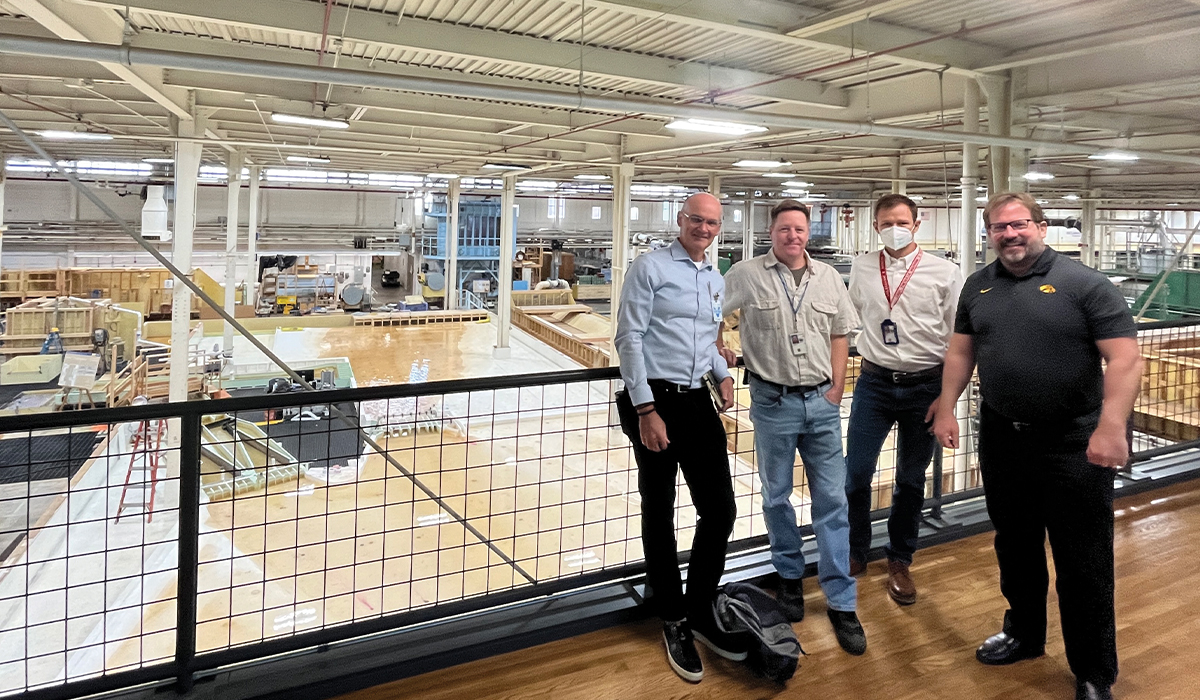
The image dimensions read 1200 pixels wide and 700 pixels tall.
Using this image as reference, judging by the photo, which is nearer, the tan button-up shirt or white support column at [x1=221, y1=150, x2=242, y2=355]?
the tan button-up shirt

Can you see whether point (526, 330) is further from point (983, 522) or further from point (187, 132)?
point (983, 522)

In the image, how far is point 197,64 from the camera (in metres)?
3.53

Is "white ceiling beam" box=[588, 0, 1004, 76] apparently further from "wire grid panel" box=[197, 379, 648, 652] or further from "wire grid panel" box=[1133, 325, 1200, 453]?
"wire grid panel" box=[1133, 325, 1200, 453]

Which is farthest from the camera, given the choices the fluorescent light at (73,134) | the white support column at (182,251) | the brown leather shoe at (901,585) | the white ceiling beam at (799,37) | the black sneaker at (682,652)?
the fluorescent light at (73,134)

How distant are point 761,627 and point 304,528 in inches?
234

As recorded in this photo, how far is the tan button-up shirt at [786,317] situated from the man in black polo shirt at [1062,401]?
1.58ft

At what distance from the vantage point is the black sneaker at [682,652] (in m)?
2.36

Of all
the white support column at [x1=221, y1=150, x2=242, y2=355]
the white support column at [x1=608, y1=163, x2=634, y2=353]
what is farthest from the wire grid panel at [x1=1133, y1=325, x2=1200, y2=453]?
the white support column at [x1=221, y1=150, x2=242, y2=355]

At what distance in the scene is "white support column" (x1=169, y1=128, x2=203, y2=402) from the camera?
900 cm

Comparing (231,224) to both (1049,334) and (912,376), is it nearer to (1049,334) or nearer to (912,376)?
(912,376)

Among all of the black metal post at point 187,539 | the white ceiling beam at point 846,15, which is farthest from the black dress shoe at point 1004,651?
the white ceiling beam at point 846,15

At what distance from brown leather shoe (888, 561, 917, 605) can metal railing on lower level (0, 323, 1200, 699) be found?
0.57 metres

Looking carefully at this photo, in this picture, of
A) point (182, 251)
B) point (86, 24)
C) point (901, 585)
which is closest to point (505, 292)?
point (182, 251)

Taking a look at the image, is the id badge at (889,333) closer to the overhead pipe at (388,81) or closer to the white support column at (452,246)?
the overhead pipe at (388,81)
